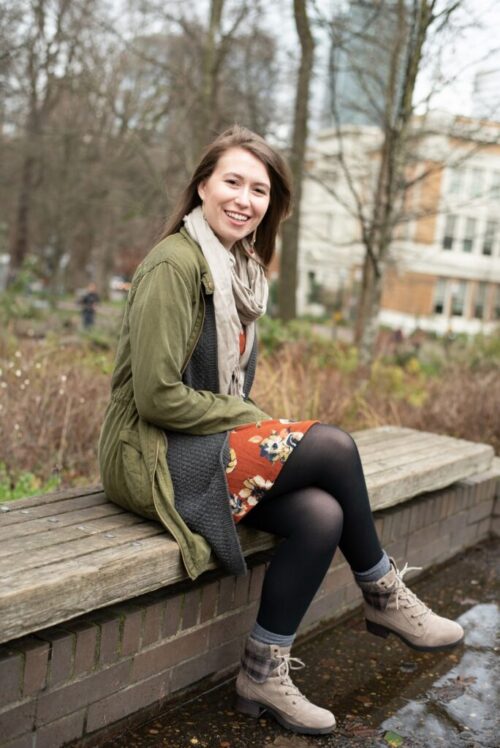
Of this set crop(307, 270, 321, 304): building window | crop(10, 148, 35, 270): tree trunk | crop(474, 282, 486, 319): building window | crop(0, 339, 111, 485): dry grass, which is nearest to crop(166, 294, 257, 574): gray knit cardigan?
crop(0, 339, 111, 485): dry grass

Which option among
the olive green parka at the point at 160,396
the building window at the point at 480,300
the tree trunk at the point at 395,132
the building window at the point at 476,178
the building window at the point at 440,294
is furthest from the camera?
the building window at the point at 440,294

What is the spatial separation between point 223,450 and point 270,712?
0.80 m

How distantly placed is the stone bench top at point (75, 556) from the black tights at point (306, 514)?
19 centimetres

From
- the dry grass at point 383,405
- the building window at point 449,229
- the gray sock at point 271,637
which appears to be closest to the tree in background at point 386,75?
the dry grass at point 383,405

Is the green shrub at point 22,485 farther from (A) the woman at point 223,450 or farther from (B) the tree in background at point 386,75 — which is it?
(B) the tree in background at point 386,75

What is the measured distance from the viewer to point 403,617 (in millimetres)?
2879

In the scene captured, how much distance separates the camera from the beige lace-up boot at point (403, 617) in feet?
9.36

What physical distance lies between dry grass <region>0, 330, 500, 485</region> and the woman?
1564 mm

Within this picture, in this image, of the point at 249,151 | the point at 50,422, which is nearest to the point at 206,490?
the point at 249,151

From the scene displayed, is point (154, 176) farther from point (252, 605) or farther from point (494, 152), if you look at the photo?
point (494, 152)

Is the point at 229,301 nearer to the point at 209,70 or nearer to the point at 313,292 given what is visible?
the point at 209,70

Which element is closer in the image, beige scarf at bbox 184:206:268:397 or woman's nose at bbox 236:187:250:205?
beige scarf at bbox 184:206:268:397

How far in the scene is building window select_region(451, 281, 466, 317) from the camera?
4478 cm

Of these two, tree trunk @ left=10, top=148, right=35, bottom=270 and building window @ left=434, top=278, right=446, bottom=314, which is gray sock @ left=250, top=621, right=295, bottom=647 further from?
building window @ left=434, top=278, right=446, bottom=314
